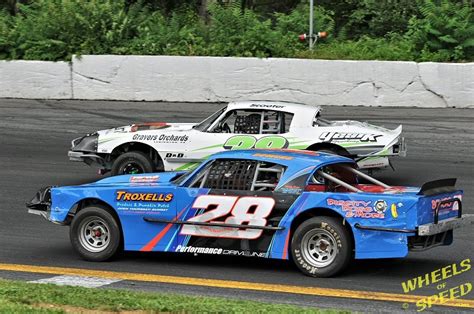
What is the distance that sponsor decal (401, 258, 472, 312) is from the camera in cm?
858

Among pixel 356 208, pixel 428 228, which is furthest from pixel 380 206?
pixel 428 228

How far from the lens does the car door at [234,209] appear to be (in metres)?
9.70

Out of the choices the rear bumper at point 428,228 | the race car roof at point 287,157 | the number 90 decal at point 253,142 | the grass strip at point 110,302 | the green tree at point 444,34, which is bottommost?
the grass strip at point 110,302

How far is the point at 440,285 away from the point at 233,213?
215cm

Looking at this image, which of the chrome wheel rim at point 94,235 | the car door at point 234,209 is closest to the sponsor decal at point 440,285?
the car door at point 234,209

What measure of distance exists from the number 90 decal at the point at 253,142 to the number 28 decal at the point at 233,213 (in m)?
4.19

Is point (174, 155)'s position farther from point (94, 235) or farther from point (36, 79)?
point (36, 79)

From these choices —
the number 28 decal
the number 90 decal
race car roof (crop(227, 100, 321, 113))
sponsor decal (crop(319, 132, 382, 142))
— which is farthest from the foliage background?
the number 28 decal

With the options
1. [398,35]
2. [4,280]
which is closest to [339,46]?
[398,35]

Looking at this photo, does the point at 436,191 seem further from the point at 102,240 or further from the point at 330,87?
the point at 330,87

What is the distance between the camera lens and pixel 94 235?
34.3 feet

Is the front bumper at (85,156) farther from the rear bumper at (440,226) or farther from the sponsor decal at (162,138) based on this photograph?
the rear bumper at (440,226)

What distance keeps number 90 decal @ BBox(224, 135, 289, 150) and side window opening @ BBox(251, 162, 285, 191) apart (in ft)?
13.3

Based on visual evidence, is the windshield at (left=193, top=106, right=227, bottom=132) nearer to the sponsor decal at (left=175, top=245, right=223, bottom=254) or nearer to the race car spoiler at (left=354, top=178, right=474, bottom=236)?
the sponsor decal at (left=175, top=245, right=223, bottom=254)
